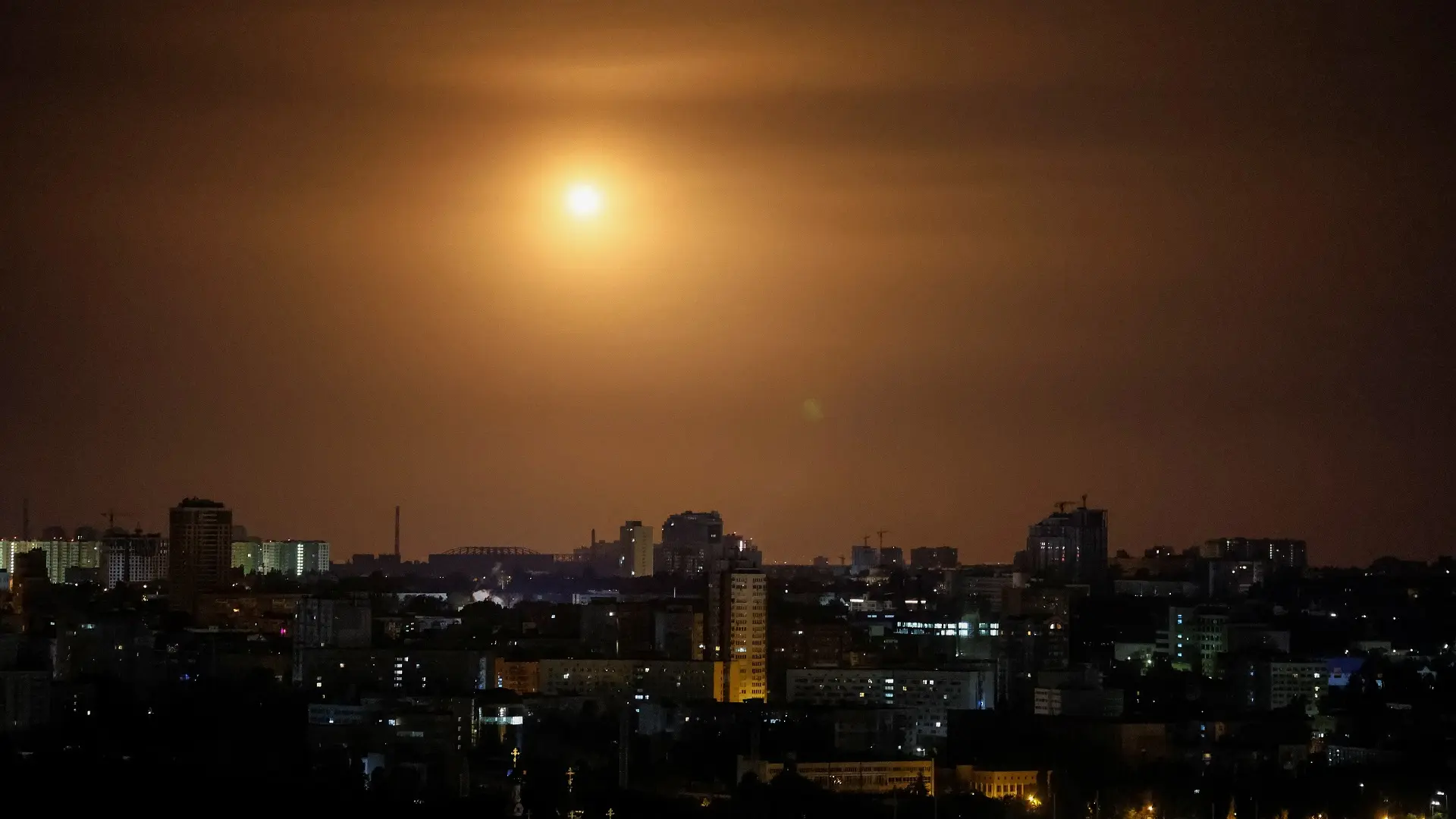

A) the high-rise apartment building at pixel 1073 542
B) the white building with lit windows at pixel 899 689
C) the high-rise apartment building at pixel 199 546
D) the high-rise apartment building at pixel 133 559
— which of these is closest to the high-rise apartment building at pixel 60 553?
the high-rise apartment building at pixel 133 559

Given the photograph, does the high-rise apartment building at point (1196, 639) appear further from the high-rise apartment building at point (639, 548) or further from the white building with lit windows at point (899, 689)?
the high-rise apartment building at point (639, 548)

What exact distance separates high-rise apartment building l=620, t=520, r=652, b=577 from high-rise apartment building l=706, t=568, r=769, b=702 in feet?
110

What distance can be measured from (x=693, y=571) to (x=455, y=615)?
18076mm

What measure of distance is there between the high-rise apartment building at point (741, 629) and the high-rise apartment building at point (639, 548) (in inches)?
1318

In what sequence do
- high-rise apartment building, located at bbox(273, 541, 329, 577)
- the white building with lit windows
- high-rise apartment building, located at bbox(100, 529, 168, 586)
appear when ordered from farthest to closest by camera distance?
high-rise apartment building, located at bbox(273, 541, 329, 577) → high-rise apartment building, located at bbox(100, 529, 168, 586) → the white building with lit windows

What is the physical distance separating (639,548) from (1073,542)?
15.1m

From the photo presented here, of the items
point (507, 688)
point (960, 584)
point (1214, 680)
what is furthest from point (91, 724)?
point (960, 584)

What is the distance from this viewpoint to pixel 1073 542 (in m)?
67.0

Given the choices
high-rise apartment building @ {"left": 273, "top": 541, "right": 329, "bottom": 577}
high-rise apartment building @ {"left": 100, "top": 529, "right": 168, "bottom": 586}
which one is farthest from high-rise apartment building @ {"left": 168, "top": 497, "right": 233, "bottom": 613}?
high-rise apartment building @ {"left": 273, "top": 541, "right": 329, "bottom": 577}

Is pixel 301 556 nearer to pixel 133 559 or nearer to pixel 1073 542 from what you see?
pixel 133 559

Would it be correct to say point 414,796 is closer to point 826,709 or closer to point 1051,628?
point 826,709

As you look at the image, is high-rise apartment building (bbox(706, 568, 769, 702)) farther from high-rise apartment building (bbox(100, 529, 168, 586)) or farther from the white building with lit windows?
high-rise apartment building (bbox(100, 529, 168, 586))

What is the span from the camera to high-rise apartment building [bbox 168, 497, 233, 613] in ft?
188

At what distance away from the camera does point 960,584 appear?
6431 cm
